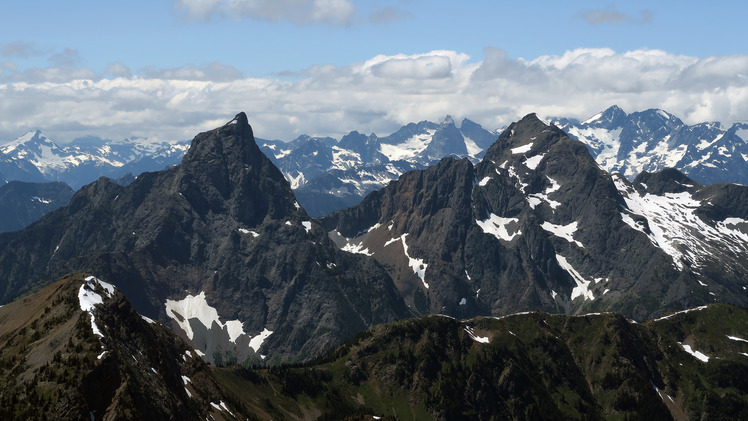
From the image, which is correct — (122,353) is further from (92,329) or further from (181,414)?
(181,414)

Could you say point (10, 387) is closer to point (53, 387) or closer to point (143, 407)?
point (53, 387)

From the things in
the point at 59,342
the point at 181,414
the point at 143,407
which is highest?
→ the point at 59,342

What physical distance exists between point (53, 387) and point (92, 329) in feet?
79.5

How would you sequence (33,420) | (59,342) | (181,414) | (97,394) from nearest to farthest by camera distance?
(33,420) < (97,394) < (59,342) < (181,414)

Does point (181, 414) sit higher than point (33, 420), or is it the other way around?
point (33, 420)

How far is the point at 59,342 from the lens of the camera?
184m

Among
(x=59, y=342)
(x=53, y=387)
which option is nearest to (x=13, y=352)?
(x=59, y=342)

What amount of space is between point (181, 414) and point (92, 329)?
105 feet

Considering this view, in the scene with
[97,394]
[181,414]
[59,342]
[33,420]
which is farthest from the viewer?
[181,414]

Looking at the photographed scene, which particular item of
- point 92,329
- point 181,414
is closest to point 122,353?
point 92,329

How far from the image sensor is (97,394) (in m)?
170

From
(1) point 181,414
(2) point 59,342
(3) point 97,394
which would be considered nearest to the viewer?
(3) point 97,394

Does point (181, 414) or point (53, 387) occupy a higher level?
point (53, 387)

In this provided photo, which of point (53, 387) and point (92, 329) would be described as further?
point (92, 329)
